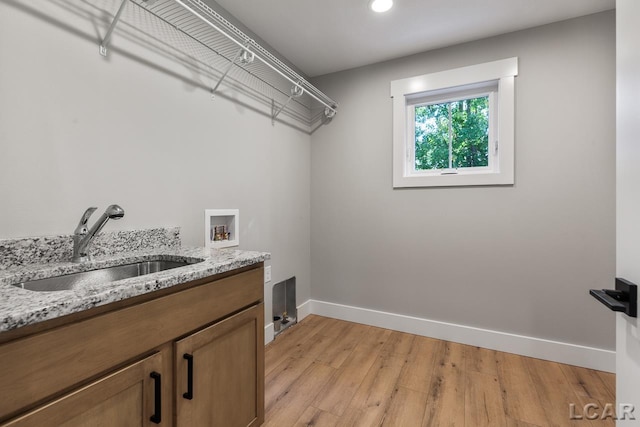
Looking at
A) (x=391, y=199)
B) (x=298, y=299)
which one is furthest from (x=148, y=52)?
(x=298, y=299)

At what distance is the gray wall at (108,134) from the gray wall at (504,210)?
3.10 feet

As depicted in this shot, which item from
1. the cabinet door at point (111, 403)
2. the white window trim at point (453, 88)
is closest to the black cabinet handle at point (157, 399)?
the cabinet door at point (111, 403)

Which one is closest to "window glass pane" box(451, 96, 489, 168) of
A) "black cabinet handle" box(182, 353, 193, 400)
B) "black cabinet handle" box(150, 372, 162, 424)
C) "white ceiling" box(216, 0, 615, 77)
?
"white ceiling" box(216, 0, 615, 77)

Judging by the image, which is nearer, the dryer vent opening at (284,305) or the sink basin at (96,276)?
the sink basin at (96,276)

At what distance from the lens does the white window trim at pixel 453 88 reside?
6.79ft

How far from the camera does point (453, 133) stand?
7.78 ft

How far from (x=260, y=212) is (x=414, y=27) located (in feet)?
5.53

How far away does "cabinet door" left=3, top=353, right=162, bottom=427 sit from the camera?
648mm

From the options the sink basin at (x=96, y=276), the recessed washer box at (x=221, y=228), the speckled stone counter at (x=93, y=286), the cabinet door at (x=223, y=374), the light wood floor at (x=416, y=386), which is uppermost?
the recessed washer box at (x=221, y=228)

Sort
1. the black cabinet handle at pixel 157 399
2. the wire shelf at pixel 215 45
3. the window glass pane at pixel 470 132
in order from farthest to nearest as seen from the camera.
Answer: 1. the window glass pane at pixel 470 132
2. the wire shelf at pixel 215 45
3. the black cabinet handle at pixel 157 399

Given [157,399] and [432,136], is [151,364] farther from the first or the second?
[432,136]

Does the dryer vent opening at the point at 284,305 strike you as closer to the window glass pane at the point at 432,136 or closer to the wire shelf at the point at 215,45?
the wire shelf at the point at 215,45

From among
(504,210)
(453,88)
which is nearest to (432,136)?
(453,88)

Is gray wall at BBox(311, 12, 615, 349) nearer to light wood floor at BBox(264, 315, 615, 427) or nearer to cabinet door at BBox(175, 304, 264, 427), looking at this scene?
light wood floor at BBox(264, 315, 615, 427)
